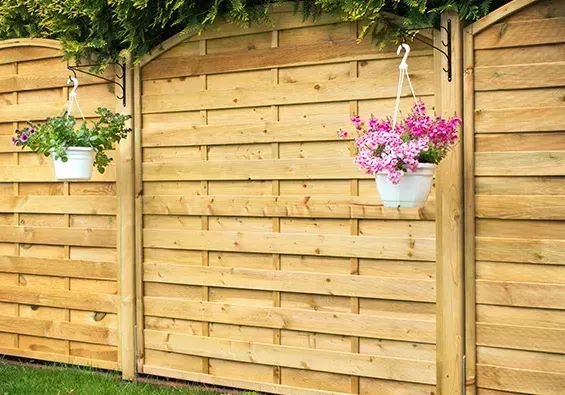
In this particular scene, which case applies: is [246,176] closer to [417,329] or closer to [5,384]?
[417,329]

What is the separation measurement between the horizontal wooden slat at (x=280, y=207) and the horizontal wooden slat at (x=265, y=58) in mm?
766

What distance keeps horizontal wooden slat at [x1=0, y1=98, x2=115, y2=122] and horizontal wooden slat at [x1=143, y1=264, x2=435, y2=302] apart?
1.11 m

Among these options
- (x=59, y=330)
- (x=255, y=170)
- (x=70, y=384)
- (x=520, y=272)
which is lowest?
(x=70, y=384)

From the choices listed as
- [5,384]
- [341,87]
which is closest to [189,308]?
[5,384]

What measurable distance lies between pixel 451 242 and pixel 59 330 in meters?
2.87

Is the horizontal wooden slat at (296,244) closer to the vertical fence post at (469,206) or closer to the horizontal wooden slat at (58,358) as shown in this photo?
the vertical fence post at (469,206)

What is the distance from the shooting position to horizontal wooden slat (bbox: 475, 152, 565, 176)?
3926 mm

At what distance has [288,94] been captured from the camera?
15.4ft

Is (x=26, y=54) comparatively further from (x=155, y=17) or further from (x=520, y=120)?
(x=520, y=120)

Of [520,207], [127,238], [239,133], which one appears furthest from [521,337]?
[127,238]

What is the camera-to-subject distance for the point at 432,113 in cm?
425

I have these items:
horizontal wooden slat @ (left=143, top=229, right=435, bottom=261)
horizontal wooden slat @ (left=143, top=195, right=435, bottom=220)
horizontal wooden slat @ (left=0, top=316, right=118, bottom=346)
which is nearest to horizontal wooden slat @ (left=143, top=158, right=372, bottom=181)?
horizontal wooden slat @ (left=143, top=195, right=435, bottom=220)

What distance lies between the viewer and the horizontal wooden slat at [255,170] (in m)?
4.52

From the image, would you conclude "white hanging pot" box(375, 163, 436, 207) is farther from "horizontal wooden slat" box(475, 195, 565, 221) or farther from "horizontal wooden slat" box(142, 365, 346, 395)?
"horizontal wooden slat" box(142, 365, 346, 395)
